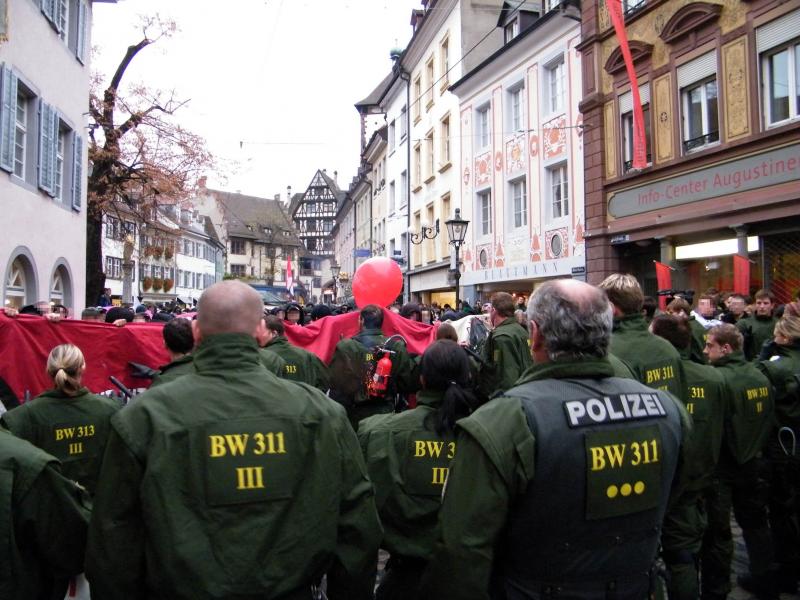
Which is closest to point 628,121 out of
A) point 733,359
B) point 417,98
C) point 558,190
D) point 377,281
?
point 558,190

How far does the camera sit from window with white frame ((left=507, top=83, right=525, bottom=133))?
840 inches

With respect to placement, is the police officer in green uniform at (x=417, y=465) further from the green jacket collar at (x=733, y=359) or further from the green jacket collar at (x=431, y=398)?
the green jacket collar at (x=733, y=359)

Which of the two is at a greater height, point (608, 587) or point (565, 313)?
point (565, 313)

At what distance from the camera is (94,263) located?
2128 cm

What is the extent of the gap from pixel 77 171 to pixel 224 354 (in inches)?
628

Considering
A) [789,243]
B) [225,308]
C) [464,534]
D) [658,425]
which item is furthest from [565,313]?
[789,243]

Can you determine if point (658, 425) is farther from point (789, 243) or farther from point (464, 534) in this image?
point (789, 243)

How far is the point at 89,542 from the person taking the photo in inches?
84.5

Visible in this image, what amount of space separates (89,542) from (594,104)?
1660cm

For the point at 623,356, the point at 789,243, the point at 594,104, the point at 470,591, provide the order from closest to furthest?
1. the point at 470,591
2. the point at 623,356
3. the point at 789,243
4. the point at 594,104

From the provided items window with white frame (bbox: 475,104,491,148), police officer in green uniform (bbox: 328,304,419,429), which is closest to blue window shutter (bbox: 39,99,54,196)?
police officer in green uniform (bbox: 328,304,419,429)

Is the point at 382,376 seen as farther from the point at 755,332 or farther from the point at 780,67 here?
the point at 780,67

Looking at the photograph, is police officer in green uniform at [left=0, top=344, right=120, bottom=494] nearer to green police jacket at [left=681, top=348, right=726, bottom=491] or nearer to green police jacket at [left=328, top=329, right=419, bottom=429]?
green police jacket at [left=328, top=329, right=419, bottom=429]

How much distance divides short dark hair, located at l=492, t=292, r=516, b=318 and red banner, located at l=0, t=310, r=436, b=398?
39.6 inches
